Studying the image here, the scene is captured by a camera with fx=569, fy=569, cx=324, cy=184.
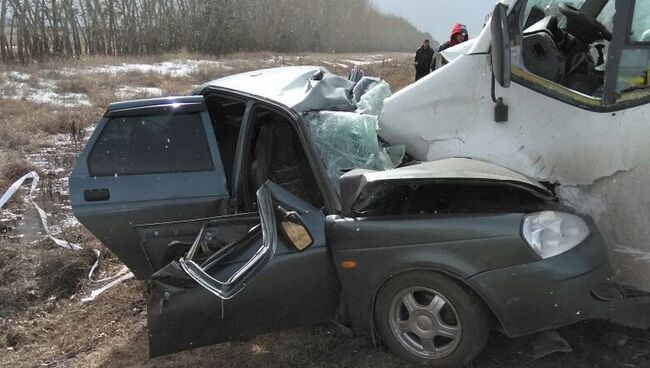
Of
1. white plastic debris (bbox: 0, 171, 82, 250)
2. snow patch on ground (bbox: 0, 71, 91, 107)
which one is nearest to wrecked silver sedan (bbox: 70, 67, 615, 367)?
white plastic debris (bbox: 0, 171, 82, 250)

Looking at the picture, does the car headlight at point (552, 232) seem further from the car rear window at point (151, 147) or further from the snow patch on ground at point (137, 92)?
the snow patch on ground at point (137, 92)

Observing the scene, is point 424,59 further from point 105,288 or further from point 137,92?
point 105,288

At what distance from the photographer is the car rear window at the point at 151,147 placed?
4.06 metres

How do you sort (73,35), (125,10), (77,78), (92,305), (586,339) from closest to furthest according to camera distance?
1. (586,339)
2. (92,305)
3. (77,78)
4. (73,35)
5. (125,10)

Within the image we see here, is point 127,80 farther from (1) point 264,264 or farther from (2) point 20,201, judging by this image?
(1) point 264,264

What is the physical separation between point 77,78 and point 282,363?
58.4ft

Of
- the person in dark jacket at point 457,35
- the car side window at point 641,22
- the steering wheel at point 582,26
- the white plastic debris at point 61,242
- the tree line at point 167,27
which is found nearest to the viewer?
the car side window at point 641,22

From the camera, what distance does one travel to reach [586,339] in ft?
11.0

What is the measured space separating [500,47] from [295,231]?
1562mm

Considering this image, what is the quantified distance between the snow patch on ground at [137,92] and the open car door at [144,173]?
1254 cm

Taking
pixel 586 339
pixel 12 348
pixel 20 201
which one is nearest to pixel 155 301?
pixel 12 348

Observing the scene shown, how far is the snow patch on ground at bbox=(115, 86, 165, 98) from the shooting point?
16.2 metres

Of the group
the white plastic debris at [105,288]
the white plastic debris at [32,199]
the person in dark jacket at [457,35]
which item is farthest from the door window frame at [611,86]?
the person in dark jacket at [457,35]

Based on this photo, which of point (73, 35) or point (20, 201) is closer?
point (20, 201)
